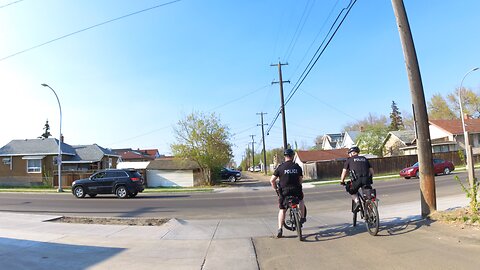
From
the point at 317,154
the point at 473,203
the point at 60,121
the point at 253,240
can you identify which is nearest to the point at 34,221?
the point at 253,240

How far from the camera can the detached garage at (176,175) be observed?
125 feet

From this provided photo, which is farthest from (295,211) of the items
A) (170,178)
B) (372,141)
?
(372,141)

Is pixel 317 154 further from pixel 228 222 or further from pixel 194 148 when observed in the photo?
pixel 228 222

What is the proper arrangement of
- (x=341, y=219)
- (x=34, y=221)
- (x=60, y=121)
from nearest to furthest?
(x=341, y=219) < (x=34, y=221) < (x=60, y=121)

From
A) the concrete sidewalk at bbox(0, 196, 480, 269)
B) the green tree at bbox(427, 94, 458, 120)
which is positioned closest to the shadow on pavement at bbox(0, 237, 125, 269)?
the concrete sidewalk at bbox(0, 196, 480, 269)

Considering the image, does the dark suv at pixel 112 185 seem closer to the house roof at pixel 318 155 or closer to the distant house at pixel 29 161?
the distant house at pixel 29 161

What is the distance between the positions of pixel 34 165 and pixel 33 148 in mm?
2105

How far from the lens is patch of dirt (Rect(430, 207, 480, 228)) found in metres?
7.31

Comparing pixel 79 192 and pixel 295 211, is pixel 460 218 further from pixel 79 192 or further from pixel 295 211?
pixel 79 192

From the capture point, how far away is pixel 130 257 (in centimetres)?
657

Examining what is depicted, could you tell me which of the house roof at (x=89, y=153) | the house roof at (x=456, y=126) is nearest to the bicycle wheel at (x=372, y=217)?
the house roof at (x=89, y=153)

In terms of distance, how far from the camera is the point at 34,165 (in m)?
42.3

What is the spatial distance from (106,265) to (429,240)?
5526 millimetres

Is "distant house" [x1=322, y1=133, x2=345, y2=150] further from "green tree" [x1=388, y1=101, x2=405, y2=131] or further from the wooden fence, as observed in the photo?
the wooden fence
